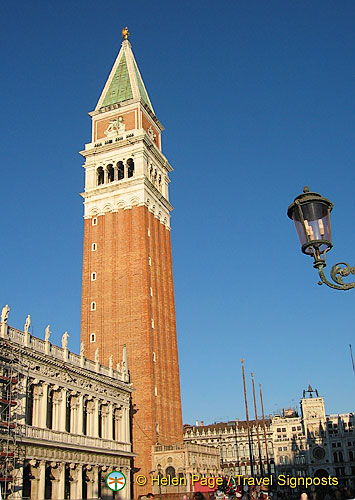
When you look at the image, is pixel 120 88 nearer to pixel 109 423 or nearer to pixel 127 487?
pixel 109 423

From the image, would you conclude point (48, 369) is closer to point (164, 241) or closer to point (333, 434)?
point (164, 241)

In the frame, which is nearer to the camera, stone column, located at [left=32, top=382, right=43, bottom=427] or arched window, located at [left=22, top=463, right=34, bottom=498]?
arched window, located at [left=22, top=463, right=34, bottom=498]

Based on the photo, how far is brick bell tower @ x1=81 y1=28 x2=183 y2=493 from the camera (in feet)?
185

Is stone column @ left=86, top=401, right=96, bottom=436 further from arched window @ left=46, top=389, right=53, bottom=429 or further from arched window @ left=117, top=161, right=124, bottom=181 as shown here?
arched window @ left=117, top=161, right=124, bottom=181

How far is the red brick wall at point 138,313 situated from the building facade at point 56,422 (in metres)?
4.96

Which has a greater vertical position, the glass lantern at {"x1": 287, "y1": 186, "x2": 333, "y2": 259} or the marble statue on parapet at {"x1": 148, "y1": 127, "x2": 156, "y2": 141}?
the marble statue on parapet at {"x1": 148, "y1": 127, "x2": 156, "y2": 141}

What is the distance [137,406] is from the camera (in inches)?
2152

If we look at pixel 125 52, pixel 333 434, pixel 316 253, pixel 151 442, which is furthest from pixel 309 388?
pixel 316 253

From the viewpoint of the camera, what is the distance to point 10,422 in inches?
1309

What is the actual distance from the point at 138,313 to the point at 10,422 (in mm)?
26152

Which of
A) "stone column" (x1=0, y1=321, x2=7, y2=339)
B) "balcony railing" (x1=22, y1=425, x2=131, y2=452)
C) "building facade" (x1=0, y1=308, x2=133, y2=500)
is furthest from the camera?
"balcony railing" (x1=22, y1=425, x2=131, y2=452)

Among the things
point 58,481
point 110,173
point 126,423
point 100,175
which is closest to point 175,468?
point 126,423

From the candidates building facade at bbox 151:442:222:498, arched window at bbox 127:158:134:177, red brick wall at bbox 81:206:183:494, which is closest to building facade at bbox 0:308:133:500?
building facade at bbox 151:442:222:498

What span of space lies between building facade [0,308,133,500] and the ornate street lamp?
27326 mm
